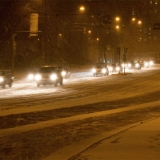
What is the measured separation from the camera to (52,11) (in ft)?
251

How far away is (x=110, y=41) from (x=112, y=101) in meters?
75.6

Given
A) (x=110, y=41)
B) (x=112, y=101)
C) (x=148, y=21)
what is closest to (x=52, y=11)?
(x=110, y=41)

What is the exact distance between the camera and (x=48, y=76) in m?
39.5

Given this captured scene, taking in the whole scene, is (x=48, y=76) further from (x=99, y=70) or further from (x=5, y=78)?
(x=99, y=70)

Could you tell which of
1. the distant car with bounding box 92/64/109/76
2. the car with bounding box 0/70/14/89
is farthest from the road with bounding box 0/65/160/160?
the distant car with bounding box 92/64/109/76

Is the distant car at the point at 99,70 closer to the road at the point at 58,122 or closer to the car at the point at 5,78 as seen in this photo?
the car at the point at 5,78

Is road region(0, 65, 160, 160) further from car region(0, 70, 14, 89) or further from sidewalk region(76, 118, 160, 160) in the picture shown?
car region(0, 70, 14, 89)

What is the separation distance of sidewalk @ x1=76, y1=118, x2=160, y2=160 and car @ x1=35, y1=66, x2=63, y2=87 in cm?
2673

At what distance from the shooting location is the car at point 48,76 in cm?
3934

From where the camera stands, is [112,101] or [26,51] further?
[26,51]

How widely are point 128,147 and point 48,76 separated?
29.5m

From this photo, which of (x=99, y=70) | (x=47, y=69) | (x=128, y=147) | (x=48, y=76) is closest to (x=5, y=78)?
(x=48, y=76)

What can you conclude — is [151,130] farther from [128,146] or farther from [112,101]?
[112,101]

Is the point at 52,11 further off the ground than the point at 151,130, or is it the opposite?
the point at 52,11
